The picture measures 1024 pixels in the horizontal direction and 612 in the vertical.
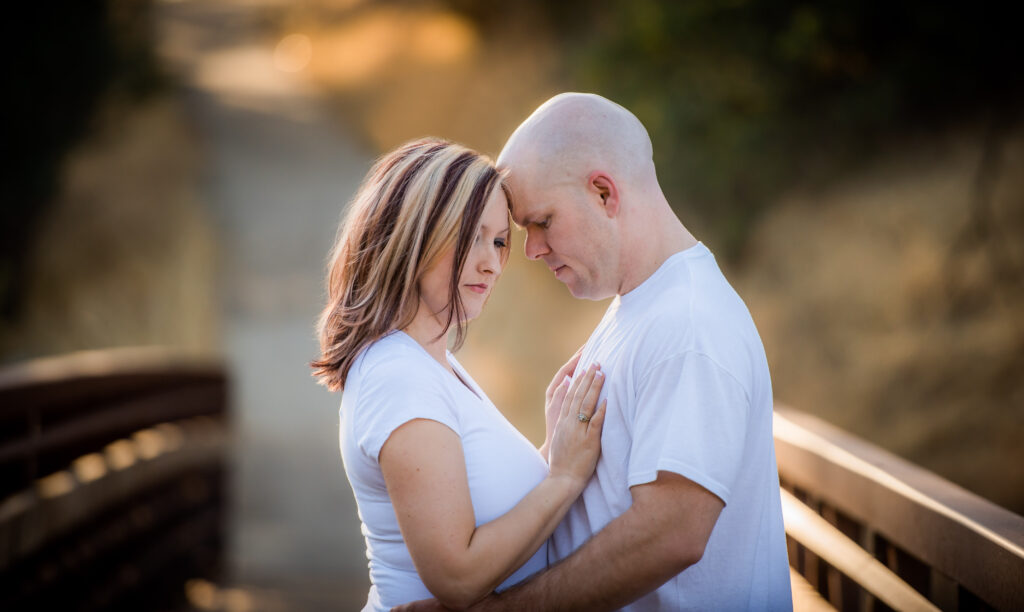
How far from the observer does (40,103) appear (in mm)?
9008

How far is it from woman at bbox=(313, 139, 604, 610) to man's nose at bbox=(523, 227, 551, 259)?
0.09 metres

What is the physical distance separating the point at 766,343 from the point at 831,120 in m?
1.56

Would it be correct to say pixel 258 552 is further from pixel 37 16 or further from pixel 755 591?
pixel 755 591

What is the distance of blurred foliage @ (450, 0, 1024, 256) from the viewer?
5.38m

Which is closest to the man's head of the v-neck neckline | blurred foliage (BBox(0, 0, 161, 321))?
the v-neck neckline

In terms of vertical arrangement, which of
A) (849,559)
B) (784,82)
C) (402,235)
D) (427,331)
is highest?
(784,82)

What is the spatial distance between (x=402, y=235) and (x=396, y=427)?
48 cm

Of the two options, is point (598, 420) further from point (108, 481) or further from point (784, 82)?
point (784, 82)

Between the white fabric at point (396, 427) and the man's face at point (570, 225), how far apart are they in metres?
0.45

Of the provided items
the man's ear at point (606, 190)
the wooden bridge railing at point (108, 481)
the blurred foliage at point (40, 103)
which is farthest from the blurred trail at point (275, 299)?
the man's ear at point (606, 190)

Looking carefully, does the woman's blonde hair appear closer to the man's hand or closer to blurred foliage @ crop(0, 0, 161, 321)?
the man's hand

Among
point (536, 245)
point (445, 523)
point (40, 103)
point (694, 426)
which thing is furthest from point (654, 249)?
point (40, 103)

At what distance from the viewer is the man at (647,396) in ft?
6.13

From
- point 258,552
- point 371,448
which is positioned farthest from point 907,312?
point 258,552
